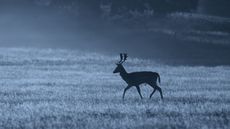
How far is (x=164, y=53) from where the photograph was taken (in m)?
48.2

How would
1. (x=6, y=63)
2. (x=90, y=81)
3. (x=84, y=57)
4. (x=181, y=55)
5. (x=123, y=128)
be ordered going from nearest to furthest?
(x=123, y=128)
(x=90, y=81)
(x=6, y=63)
(x=84, y=57)
(x=181, y=55)

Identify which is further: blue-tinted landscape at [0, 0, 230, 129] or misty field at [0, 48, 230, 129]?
blue-tinted landscape at [0, 0, 230, 129]

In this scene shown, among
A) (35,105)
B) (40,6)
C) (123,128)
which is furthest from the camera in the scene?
(40,6)

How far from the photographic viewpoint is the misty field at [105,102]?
45.9ft

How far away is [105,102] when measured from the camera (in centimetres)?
1780

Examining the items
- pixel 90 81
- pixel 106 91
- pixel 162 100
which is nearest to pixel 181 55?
pixel 90 81

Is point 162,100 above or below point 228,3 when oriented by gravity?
below

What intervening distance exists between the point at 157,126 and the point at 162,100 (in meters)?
4.63

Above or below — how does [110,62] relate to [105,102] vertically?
above

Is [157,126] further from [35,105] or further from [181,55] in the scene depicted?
[181,55]

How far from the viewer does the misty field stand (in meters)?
14.0

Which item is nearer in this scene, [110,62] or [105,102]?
[105,102]

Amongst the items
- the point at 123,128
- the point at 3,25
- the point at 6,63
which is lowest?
the point at 123,128

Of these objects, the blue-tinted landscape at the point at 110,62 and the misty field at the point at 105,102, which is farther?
the blue-tinted landscape at the point at 110,62
